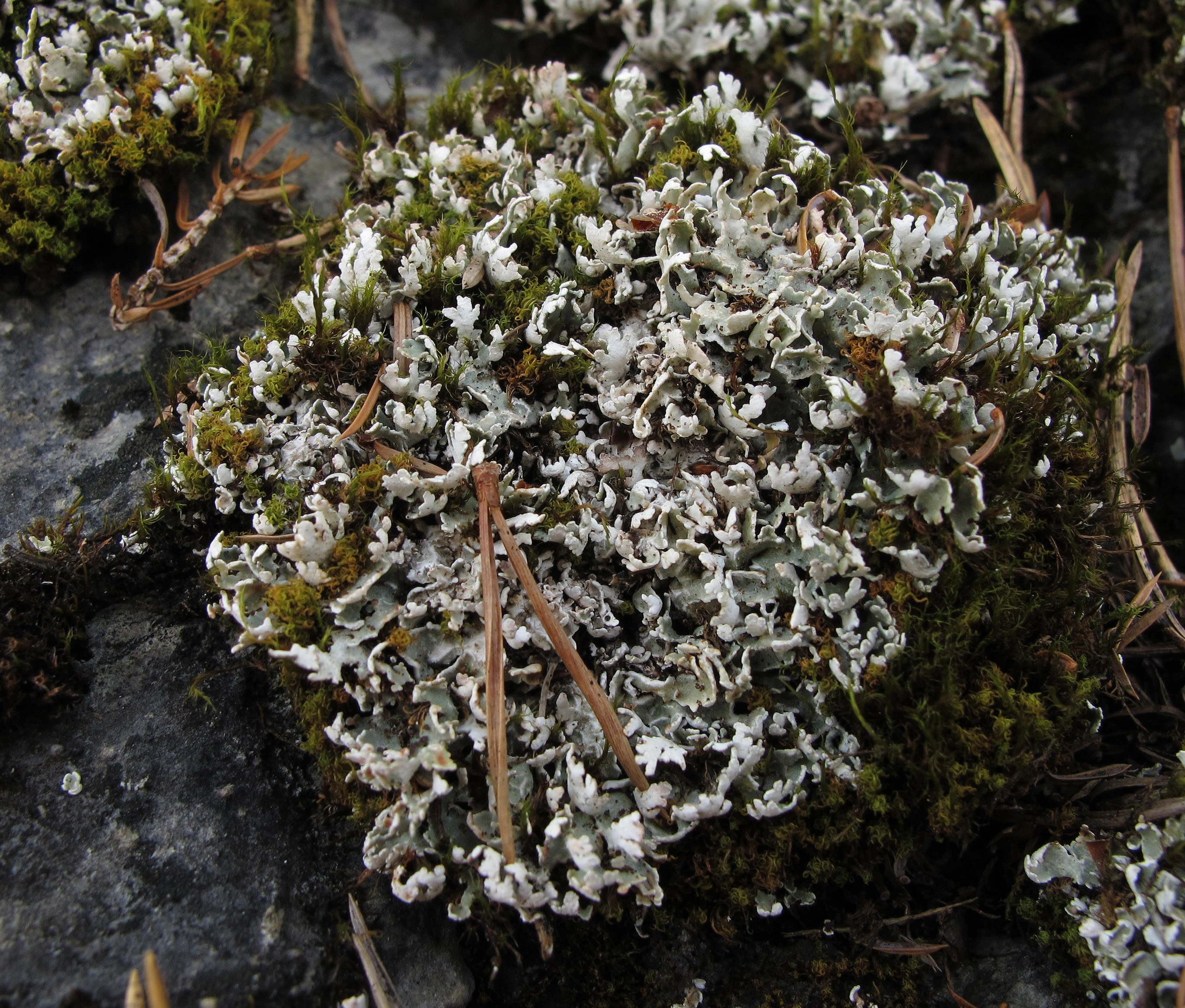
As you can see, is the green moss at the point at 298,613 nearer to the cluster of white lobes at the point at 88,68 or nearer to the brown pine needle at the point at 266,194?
the brown pine needle at the point at 266,194

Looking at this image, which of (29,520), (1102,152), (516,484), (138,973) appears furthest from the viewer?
(1102,152)

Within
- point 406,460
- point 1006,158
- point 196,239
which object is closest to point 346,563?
point 406,460

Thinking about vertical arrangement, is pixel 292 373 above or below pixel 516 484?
above

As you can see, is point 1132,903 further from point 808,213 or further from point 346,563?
point 346,563

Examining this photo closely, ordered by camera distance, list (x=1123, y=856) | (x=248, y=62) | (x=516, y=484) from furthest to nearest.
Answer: (x=248, y=62) → (x=516, y=484) → (x=1123, y=856)

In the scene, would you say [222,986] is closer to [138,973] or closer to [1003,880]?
[138,973]

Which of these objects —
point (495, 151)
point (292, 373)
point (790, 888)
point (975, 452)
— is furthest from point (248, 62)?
point (790, 888)
